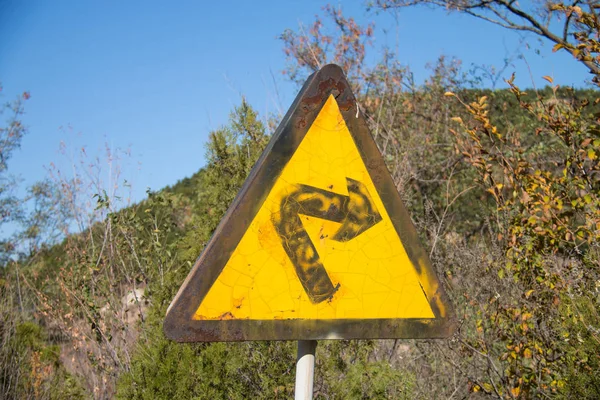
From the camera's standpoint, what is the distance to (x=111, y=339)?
15.1 ft

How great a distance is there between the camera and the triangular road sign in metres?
1.38

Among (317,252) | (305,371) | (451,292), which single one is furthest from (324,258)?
(451,292)

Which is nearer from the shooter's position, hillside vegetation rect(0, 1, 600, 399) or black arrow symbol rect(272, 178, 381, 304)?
black arrow symbol rect(272, 178, 381, 304)

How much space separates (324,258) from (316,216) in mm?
111

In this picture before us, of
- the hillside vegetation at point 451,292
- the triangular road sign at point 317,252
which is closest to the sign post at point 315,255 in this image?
the triangular road sign at point 317,252

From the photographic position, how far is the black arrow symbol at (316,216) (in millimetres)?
1430

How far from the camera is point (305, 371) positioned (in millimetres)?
1481

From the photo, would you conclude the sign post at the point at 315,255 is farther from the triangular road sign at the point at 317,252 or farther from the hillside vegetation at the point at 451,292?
the hillside vegetation at the point at 451,292

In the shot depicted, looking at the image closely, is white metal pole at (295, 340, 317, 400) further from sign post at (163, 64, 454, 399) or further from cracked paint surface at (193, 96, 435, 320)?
cracked paint surface at (193, 96, 435, 320)

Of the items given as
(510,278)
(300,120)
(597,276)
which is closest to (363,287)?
(300,120)

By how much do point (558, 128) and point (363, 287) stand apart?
2254mm

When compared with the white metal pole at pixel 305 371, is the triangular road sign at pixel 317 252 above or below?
above

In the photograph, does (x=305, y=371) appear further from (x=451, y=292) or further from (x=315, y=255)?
(x=451, y=292)

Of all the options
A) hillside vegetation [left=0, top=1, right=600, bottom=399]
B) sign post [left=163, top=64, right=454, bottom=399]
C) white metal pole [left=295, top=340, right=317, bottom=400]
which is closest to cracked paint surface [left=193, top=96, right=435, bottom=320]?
sign post [left=163, top=64, right=454, bottom=399]
